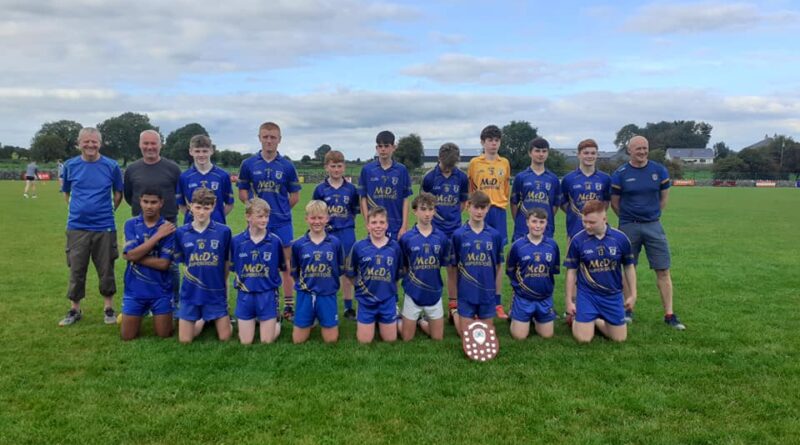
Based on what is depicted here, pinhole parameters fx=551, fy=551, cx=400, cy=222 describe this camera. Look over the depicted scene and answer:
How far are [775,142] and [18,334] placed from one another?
9830cm

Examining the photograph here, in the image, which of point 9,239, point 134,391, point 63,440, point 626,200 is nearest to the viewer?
point 63,440

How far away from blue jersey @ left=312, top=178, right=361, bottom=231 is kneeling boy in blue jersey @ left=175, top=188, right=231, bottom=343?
1427 millimetres

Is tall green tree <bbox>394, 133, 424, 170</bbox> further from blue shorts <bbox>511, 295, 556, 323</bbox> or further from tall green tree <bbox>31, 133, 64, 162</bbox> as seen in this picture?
blue shorts <bbox>511, 295, 556, 323</bbox>

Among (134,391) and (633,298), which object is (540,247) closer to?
(633,298)

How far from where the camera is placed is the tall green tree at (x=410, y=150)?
7288 centimetres

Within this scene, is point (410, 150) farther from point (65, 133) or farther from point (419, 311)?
point (419, 311)

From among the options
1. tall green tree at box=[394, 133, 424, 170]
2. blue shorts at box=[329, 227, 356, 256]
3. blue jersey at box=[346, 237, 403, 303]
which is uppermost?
tall green tree at box=[394, 133, 424, 170]

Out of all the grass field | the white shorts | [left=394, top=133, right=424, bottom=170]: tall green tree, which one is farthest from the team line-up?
[left=394, top=133, right=424, bottom=170]: tall green tree

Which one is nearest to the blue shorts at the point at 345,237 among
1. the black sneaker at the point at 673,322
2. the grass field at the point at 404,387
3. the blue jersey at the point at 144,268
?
the grass field at the point at 404,387

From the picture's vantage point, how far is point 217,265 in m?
5.65

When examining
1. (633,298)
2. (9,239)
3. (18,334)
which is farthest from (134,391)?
(9,239)

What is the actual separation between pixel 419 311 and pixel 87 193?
3.97 meters

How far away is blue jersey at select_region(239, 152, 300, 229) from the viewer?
21.7ft

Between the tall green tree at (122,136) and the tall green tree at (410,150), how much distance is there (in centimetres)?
3902
